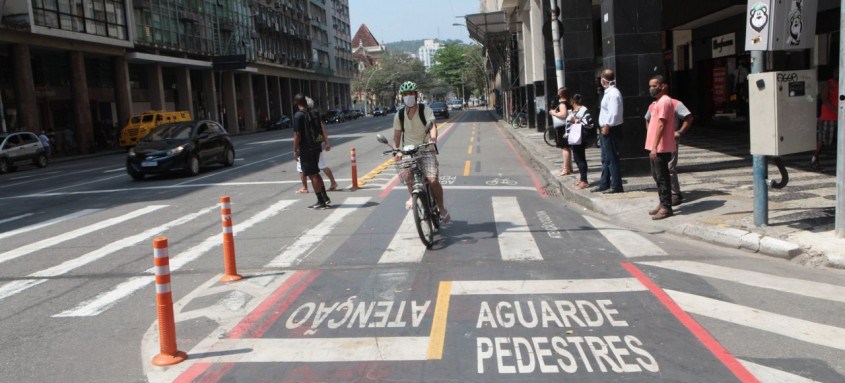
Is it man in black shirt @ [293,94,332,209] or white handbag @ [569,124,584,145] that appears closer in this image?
man in black shirt @ [293,94,332,209]

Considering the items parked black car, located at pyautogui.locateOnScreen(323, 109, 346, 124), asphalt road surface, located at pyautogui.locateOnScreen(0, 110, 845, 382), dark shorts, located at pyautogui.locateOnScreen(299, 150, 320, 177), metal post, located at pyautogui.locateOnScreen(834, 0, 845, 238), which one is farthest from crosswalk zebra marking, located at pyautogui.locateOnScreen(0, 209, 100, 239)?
parked black car, located at pyautogui.locateOnScreen(323, 109, 346, 124)

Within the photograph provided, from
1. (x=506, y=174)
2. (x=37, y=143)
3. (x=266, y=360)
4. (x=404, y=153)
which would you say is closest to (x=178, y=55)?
(x=37, y=143)

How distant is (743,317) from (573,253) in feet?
8.19

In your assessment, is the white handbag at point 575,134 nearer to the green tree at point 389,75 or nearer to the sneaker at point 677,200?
the sneaker at point 677,200

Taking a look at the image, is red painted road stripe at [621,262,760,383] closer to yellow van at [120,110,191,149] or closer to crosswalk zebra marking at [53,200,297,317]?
crosswalk zebra marking at [53,200,297,317]

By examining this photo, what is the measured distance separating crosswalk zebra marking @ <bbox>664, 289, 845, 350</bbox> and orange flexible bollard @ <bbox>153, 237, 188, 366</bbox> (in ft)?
13.6

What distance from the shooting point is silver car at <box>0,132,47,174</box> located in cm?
2672

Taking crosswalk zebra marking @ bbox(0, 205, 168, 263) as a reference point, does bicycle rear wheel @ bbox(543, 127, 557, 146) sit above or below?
above

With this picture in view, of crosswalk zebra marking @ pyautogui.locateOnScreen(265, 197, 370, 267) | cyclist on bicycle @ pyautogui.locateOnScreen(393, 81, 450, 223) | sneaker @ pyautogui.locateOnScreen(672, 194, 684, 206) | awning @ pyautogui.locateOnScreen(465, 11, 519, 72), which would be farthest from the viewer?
awning @ pyautogui.locateOnScreen(465, 11, 519, 72)

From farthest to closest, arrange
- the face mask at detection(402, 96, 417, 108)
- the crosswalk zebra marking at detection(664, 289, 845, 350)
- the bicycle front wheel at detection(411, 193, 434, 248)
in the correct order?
the face mask at detection(402, 96, 417, 108) < the bicycle front wheel at detection(411, 193, 434, 248) < the crosswalk zebra marking at detection(664, 289, 845, 350)

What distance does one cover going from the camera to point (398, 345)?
16.1 ft

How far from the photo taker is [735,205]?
933 cm

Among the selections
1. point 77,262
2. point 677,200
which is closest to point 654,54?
point 677,200

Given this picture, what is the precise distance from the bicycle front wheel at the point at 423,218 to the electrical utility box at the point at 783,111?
4045mm
